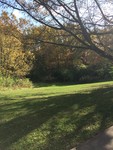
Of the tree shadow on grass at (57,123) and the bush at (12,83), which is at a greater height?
the bush at (12,83)

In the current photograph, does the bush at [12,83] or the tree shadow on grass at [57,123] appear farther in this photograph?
the bush at [12,83]

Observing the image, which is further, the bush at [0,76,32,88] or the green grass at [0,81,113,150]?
the bush at [0,76,32,88]

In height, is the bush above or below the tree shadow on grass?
above

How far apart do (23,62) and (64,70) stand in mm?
8982

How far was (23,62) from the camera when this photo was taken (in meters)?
28.2

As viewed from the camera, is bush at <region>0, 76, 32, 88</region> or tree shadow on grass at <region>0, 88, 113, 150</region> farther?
bush at <region>0, 76, 32, 88</region>

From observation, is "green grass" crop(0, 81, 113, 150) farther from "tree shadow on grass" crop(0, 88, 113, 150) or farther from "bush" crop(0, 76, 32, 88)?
"bush" crop(0, 76, 32, 88)

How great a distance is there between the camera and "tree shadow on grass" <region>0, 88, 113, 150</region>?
6.43 m

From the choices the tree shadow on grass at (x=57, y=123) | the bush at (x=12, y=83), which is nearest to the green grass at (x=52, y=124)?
the tree shadow on grass at (x=57, y=123)

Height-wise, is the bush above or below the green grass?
above

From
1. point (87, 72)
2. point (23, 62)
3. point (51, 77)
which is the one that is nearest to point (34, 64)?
point (51, 77)

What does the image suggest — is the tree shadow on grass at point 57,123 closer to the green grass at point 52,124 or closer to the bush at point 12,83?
the green grass at point 52,124

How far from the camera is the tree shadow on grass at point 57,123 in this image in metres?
6.43

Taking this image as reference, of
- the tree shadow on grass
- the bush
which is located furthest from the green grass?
the bush
